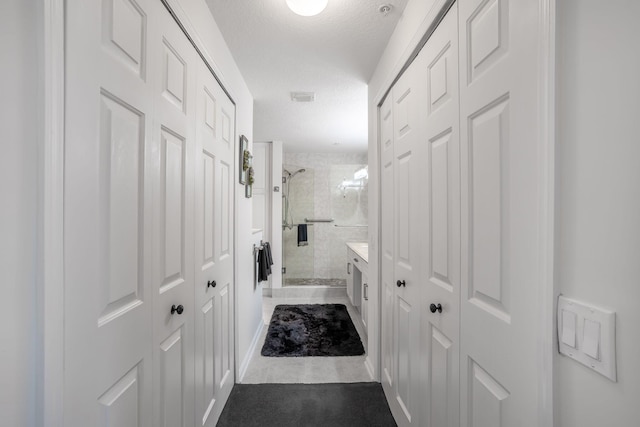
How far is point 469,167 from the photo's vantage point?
913 millimetres

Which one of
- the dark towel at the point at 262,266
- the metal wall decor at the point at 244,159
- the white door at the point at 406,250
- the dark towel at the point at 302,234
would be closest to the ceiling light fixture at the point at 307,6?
the white door at the point at 406,250

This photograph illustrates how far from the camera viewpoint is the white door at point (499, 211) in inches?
25.7

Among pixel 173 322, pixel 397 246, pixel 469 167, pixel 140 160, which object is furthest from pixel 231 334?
pixel 469 167

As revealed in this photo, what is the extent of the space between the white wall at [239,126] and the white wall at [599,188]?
131 centimetres

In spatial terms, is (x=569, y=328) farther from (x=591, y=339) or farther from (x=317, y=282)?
(x=317, y=282)

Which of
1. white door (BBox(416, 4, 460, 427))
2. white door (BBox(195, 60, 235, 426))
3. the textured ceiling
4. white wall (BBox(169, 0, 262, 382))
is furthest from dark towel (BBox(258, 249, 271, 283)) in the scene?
white door (BBox(416, 4, 460, 427))

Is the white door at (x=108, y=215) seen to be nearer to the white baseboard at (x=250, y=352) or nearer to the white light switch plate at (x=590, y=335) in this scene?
the white light switch plate at (x=590, y=335)

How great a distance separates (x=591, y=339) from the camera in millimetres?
521

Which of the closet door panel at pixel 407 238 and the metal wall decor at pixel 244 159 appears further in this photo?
the metal wall decor at pixel 244 159

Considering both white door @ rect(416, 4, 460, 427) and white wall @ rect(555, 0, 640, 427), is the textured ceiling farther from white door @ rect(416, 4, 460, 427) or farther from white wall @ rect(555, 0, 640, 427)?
white wall @ rect(555, 0, 640, 427)

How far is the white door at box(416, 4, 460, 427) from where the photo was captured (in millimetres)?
998

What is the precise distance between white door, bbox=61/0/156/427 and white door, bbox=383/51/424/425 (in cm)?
113

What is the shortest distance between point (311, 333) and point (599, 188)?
2803mm

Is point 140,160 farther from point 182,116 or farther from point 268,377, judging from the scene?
point 268,377
